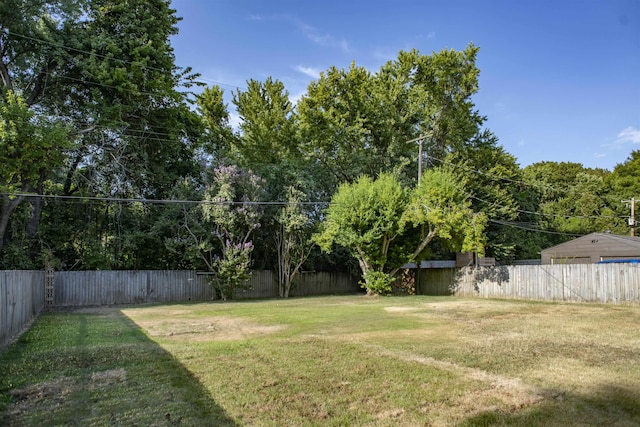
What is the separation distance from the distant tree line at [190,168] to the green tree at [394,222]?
0.22 ft

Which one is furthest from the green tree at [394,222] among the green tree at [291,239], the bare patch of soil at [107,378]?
the bare patch of soil at [107,378]

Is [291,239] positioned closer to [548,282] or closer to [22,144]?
[548,282]

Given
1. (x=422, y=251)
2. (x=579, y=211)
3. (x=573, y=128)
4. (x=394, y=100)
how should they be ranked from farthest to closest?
1. (x=579, y=211)
2. (x=394, y=100)
3. (x=422, y=251)
4. (x=573, y=128)

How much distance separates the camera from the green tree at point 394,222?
17859mm

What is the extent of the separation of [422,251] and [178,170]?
12791 mm

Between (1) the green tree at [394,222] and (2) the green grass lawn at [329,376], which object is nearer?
(2) the green grass lawn at [329,376]

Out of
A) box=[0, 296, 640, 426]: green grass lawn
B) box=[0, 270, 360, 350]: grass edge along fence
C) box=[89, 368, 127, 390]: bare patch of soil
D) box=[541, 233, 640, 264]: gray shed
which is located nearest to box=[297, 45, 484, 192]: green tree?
box=[0, 270, 360, 350]: grass edge along fence

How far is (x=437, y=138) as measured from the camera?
28.2m

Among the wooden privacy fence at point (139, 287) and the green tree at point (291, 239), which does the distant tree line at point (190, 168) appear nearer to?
the green tree at point (291, 239)

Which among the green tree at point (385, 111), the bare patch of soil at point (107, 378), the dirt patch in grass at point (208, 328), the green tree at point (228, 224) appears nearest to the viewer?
the bare patch of soil at point (107, 378)

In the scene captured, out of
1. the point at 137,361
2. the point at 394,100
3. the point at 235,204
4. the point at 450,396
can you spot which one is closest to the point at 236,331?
the point at 137,361

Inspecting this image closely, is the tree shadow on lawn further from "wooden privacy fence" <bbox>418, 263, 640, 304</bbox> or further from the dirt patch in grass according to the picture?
"wooden privacy fence" <bbox>418, 263, 640, 304</bbox>

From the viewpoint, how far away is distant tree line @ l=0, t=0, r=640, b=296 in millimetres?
16578

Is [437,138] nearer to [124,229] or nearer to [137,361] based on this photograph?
[124,229]
